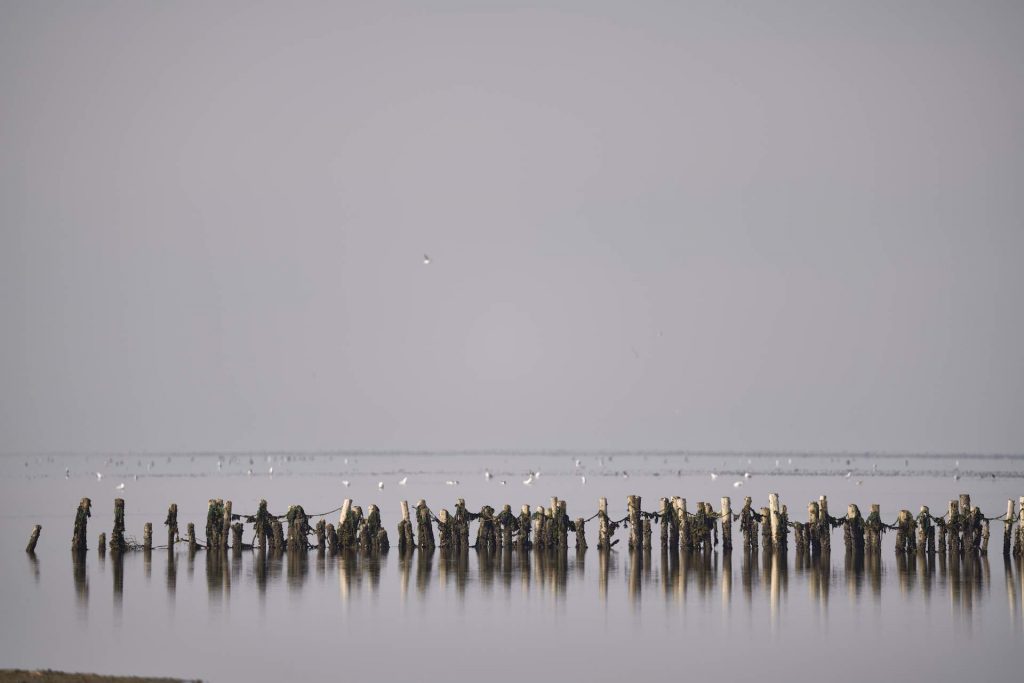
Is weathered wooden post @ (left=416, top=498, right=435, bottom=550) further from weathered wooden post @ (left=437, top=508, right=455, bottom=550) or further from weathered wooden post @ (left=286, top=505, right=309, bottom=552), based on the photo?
weathered wooden post @ (left=286, top=505, right=309, bottom=552)

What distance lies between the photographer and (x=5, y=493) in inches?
3514

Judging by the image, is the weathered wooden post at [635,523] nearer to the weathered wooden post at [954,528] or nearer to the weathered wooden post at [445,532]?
the weathered wooden post at [445,532]

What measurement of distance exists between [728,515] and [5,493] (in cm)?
5872

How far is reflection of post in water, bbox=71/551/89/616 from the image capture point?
116 ft

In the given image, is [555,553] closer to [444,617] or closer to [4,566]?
[444,617]

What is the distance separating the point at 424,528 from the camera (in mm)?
43188

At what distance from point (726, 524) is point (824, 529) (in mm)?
2815

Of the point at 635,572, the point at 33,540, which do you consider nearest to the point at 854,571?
the point at 635,572

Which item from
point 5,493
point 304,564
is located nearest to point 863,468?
point 5,493

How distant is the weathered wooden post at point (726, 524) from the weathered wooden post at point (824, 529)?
2.42m

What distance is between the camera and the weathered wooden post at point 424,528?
4306 centimetres

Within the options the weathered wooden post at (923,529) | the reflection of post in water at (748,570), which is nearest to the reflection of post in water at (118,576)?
the reflection of post in water at (748,570)

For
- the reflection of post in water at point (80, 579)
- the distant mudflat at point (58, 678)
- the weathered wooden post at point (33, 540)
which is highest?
the weathered wooden post at point (33, 540)

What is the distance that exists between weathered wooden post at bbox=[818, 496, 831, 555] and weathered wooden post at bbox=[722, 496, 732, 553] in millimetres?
2417
